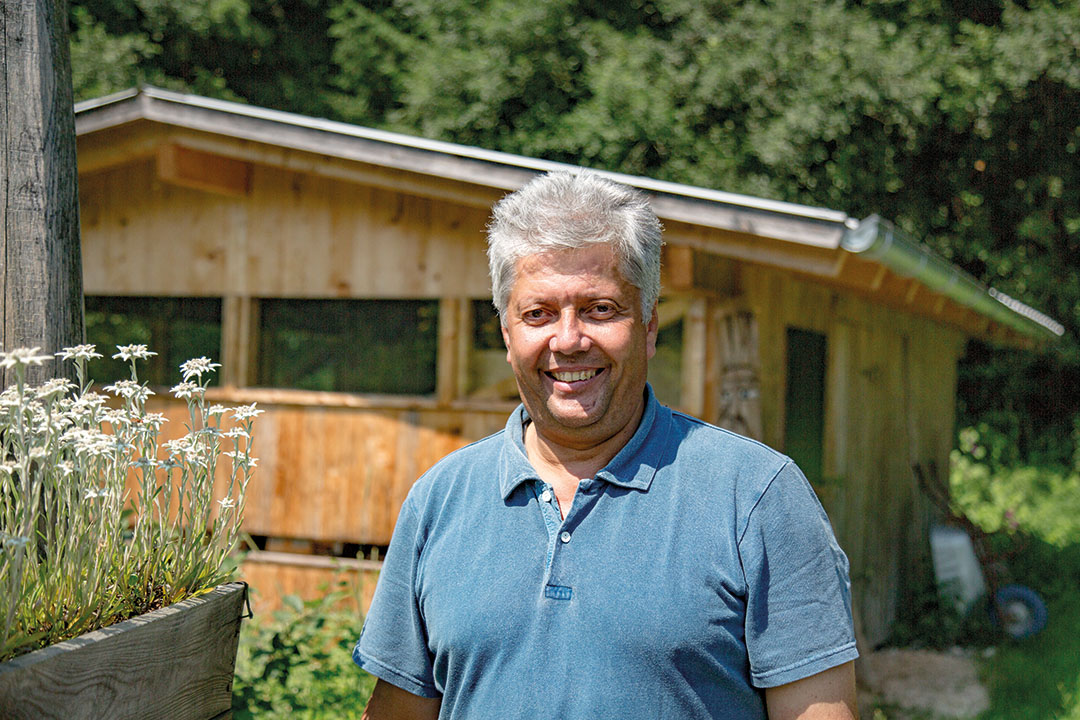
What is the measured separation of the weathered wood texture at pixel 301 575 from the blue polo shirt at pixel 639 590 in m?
4.42

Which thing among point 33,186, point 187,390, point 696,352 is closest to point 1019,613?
point 696,352

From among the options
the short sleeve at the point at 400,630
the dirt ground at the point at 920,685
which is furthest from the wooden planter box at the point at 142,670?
the dirt ground at the point at 920,685

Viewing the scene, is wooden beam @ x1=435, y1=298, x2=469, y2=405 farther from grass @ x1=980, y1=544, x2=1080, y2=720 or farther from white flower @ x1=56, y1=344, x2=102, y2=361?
white flower @ x1=56, y1=344, x2=102, y2=361

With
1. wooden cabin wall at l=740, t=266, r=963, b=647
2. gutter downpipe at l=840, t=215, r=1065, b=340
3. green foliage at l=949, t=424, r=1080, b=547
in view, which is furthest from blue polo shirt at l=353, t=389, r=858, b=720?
green foliage at l=949, t=424, r=1080, b=547

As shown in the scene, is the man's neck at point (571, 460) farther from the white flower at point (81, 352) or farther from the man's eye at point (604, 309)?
the white flower at point (81, 352)

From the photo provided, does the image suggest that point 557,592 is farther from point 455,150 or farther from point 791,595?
point 455,150

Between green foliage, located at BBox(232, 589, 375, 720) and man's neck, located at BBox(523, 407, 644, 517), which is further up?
man's neck, located at BBox(523, 407, 644, 517)

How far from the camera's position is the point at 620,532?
190 centimetres

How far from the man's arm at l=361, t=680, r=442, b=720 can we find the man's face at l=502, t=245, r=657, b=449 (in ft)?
1.96

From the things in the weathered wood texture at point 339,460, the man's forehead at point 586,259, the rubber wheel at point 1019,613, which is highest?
the man's forehead at point 586,259

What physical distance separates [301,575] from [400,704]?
4648 millimetres

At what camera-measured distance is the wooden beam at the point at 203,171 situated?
20.5 ft

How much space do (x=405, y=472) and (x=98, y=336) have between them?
2.87 meters

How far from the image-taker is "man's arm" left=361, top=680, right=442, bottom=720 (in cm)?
211
